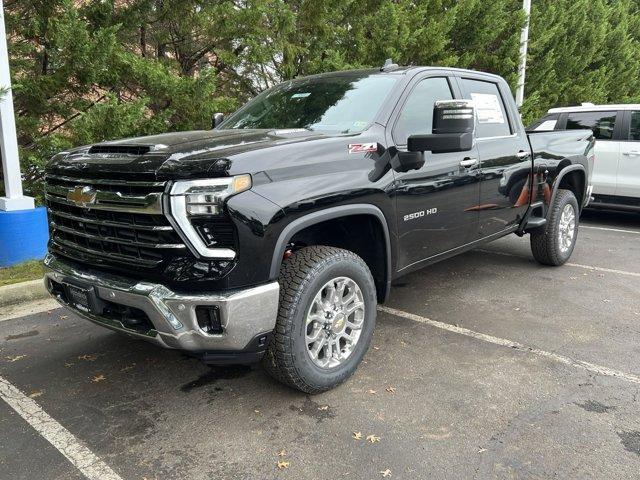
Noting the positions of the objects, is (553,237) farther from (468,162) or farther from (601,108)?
(601,108)

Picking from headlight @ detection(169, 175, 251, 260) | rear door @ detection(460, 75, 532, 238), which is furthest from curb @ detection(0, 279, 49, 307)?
rear door @ detection(460, 75, 532, 238)

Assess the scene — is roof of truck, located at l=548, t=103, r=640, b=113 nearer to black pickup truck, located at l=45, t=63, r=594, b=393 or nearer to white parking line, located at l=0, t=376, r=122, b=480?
black pickup truck, located at l=45, t=63, r=594, b=393

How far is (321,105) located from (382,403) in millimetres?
2152

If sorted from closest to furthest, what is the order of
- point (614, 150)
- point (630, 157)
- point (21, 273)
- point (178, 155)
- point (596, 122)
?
point (178, 155)
point (21, 273)
point (630, 157)
point (614, 150)
point (596, 122)

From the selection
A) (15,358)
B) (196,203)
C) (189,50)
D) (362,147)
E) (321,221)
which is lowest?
(15,358)

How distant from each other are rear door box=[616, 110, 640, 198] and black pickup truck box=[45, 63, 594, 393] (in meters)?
4.87

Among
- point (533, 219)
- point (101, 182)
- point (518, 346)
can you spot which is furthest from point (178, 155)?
point (533, 219)

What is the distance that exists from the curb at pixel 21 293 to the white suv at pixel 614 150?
778 cm

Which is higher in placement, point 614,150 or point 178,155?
point 178,155

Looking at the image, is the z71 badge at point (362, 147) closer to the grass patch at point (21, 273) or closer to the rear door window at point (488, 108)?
the rear door window at point (488, 108)

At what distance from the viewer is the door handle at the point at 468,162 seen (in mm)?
4422

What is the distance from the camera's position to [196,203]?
2.80 m

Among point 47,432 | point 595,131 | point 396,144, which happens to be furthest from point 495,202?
point 595,131

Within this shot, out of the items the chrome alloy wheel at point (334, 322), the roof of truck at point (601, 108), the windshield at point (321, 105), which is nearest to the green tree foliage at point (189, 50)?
the roof of truck at point (601, 108)
